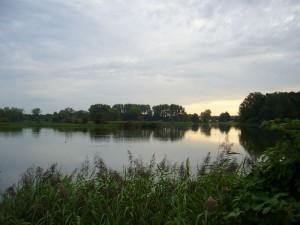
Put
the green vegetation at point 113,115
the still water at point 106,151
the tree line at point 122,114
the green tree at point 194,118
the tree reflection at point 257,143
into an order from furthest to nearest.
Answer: the green tree at point 194,118
the tree line at point 122,114
the green vegetation at point 113,115
the still water at point 106,151
the tree reflection at point 257,143

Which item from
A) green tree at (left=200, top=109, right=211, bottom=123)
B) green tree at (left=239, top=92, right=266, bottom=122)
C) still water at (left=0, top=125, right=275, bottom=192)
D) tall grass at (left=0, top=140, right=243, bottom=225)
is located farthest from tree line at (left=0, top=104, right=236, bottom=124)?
tall grass at (left=0, top=140, right=243, bottom=225)

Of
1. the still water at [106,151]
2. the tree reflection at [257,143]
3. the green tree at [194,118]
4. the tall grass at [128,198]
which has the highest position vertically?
the green tree at [194,118]

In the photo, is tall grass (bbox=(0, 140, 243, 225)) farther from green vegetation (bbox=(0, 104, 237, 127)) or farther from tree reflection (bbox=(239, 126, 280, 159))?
green vegetation (bbox=(0, 104, 237, 127))

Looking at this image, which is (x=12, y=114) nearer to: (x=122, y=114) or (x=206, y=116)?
(x=122, y=114)

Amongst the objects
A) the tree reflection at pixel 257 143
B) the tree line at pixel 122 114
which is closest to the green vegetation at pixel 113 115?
the tree line at pixel 122 114

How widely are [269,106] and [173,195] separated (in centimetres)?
9537

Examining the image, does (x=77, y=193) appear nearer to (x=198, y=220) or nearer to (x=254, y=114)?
(x=198, y=220)

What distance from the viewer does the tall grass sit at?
4555mm

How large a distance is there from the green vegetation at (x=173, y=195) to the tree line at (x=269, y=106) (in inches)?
2561

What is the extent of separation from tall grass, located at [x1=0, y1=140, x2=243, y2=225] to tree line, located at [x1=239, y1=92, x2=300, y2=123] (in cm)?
6499

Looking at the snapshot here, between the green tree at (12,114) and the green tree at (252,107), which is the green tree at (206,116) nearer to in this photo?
the green tree at (252,107)

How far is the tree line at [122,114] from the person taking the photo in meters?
111

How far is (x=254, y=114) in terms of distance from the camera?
108250mm

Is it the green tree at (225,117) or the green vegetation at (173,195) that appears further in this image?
the green tree at (225,117)
